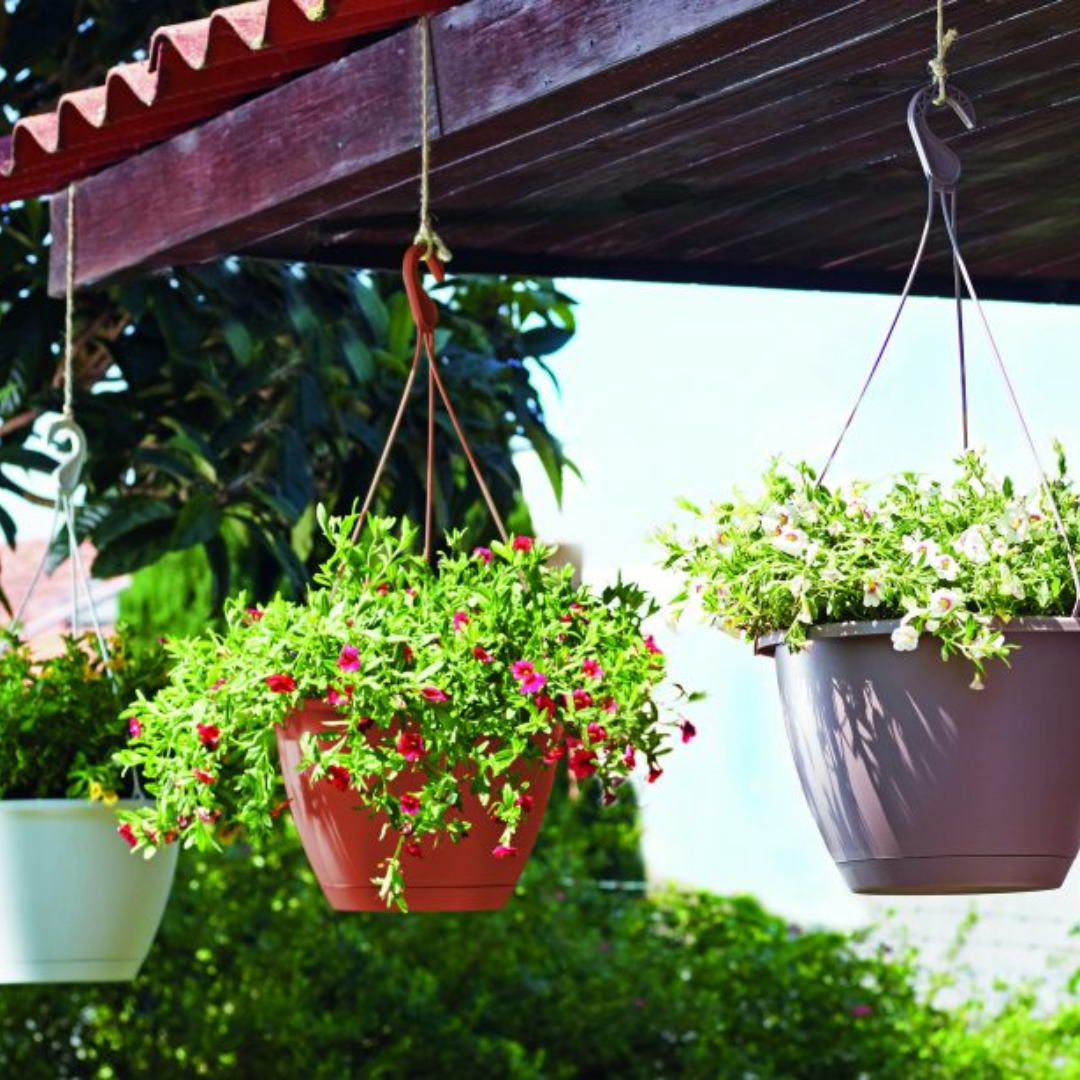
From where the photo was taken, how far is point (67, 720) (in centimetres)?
249

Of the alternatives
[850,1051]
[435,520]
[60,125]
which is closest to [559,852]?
[850,1051]

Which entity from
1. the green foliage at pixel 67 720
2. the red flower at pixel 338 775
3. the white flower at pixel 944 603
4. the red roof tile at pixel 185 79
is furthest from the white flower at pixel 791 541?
the green foliage at pixel 67 720

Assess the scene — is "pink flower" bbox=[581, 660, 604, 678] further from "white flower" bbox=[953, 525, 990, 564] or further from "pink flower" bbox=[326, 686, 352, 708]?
"white flower" bbox=[953, 525, 990, 564]

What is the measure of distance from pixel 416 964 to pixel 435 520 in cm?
243

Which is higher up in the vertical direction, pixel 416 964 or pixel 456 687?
pixel 456 687

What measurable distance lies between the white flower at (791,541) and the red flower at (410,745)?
15.4 inches

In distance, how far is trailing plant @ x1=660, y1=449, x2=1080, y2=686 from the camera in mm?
1684

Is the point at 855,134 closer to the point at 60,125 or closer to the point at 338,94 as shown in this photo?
the point at 338,94

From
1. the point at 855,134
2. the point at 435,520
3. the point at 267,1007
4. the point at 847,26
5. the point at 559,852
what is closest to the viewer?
the point at 847,26

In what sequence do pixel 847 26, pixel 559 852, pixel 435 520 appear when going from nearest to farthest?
pixel 847 26, pixel 435 520, pixel 559 852

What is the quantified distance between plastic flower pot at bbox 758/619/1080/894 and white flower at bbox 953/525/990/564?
2.5 inches

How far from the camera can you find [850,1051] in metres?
5.35

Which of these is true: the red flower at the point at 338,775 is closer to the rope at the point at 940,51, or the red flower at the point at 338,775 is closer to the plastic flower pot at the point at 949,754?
the plastic flower pot at the point at 949,754

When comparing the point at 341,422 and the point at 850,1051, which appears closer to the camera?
the point at 341,422
